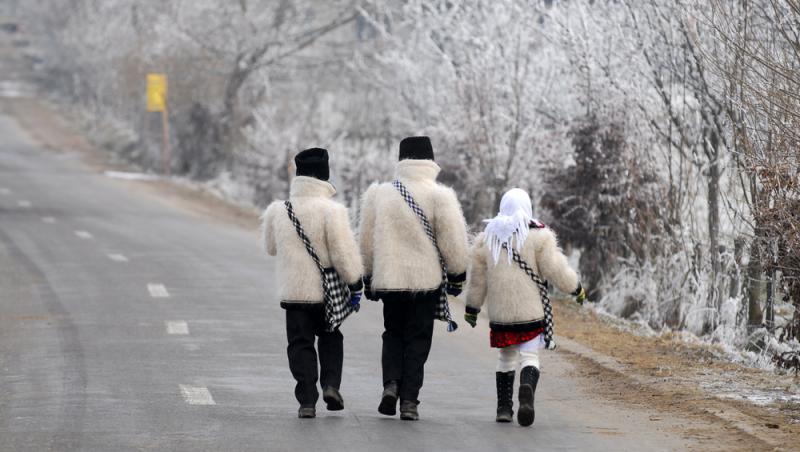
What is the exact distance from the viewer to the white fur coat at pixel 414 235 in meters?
9.86

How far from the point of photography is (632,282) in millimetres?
19672

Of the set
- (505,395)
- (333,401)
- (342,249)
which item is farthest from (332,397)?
(505,395)

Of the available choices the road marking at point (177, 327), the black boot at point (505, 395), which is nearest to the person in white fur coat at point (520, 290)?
the black boot at point (505, 395)

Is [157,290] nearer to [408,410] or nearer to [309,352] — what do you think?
[309,352]

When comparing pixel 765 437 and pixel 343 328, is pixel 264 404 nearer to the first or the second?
pixel 765 437

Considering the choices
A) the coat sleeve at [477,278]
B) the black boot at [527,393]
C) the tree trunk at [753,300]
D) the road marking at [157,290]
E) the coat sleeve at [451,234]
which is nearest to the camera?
the black boot at [527,393]

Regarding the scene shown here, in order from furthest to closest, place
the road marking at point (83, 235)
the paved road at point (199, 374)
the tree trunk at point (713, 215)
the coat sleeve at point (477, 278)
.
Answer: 1. the road marking at point (83, 235)
2. the tree trunk at point (713, 215)
3. the coat sleeve at point (477, 278)
4. the paved road at point (199, 374)

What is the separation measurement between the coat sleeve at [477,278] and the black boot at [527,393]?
58 centimetres

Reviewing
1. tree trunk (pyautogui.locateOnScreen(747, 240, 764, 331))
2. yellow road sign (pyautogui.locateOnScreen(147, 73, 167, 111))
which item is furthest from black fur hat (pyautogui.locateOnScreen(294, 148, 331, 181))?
yellow road sign (pyautogui.locateOnScreen(147, 73, 167, 111))

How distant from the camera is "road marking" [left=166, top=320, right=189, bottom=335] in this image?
15578mm

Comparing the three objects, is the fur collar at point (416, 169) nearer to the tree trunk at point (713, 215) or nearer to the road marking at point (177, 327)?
the road marking at point (177, 327)

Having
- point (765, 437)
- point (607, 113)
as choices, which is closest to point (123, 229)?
point (607, 113)

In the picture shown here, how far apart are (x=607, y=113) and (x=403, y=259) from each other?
37.4 feet

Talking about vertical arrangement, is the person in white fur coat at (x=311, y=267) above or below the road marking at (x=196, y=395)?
above
